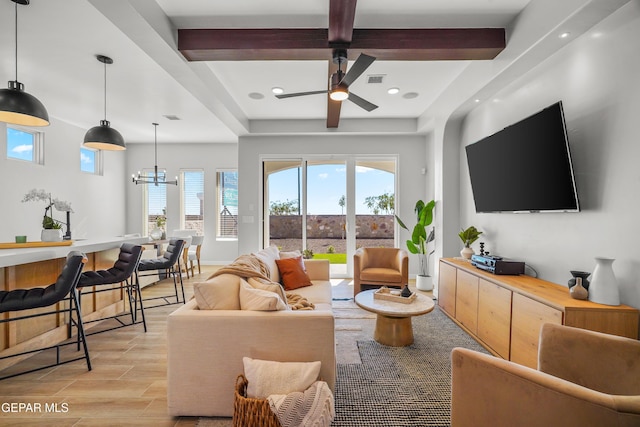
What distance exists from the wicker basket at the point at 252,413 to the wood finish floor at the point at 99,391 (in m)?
0.28

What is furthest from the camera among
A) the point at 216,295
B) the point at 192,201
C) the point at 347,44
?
the point at 192,201

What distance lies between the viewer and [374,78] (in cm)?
364

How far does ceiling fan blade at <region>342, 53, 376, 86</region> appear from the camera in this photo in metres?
2.25

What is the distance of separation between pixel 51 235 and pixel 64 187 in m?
3.07

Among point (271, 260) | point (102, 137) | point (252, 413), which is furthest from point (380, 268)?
point (102, 137)

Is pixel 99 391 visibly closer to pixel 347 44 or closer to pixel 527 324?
pixel 527 324

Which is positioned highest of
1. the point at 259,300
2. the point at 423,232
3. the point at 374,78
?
the point at 374,78

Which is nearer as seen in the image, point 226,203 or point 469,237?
point 469,237

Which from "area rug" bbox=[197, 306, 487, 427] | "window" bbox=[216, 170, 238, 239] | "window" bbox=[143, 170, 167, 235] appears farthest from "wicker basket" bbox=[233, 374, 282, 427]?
"window" bbox=[143, 170, 167, 235]

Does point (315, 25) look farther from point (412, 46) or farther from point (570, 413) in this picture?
point (570, 413)

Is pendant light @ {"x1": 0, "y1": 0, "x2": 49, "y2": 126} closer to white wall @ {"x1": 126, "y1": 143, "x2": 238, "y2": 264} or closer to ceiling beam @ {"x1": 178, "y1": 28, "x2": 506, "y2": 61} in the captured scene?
ceiling beam @ {"x1": 178, "y1": 28, "x2": 506, "y2": 61}

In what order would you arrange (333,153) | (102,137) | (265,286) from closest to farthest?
(265,286) → (102,137) → (333,153)

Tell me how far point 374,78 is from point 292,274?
2539mm

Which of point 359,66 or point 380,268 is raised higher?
point 359,66
